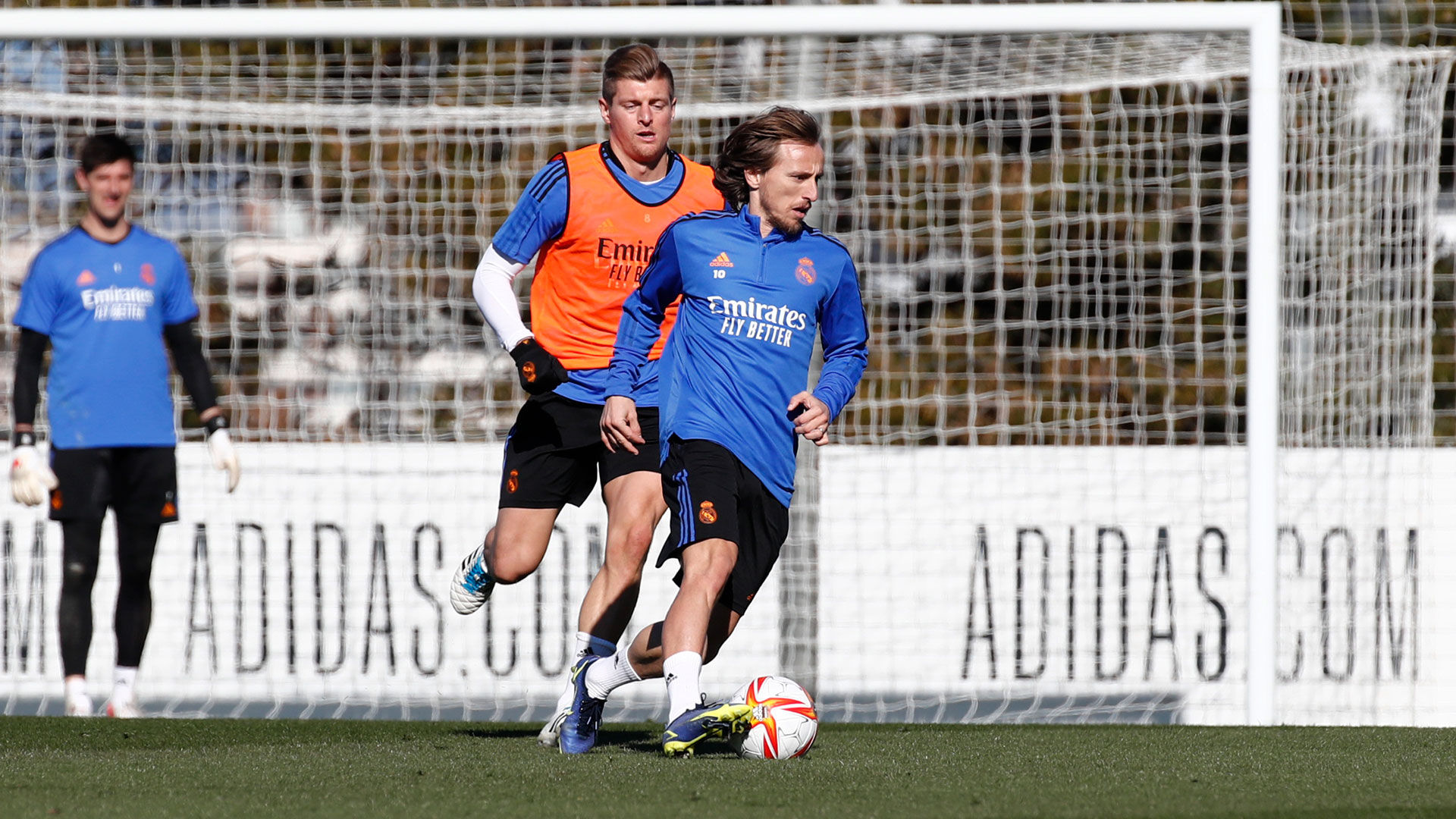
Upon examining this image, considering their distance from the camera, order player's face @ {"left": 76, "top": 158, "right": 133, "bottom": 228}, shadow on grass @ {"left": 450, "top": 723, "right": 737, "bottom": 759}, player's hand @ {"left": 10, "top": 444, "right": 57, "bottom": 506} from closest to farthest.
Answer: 1. shadow on grass @ {"left": 450, "top": 723, "right": 737, "bottom": 759}
2. player's hand @ {"left": 10, "top": 444, "right": 57, "bottom": 506}
3. player's face @ {"left": 76, "top": 158, "right": 133, "bottom": 228}

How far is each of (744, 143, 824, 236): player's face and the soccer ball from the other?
121cm

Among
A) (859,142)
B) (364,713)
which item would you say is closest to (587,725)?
(364,713)

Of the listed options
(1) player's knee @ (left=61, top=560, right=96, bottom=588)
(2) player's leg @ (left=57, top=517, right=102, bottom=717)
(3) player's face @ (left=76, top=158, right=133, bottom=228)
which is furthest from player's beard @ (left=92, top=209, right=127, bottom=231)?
(1) player's knee @ (left=61, top=560, right=96, bottom=588)

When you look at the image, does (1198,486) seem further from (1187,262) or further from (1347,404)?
(1187,262)

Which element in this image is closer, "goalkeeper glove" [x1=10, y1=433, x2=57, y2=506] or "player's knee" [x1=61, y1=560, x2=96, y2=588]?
"goalkeeper glove" [x1=10, y1=433, x2=57, y2=506]

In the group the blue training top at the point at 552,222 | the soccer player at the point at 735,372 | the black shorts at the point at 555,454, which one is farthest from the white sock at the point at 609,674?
the blue training top at the point at 552,222

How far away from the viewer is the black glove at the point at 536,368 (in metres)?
4.30

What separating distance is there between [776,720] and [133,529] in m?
3.22

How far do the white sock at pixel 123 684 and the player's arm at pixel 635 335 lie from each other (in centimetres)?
279

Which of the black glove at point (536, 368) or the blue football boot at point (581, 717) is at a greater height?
the black glove at point (536, 368)

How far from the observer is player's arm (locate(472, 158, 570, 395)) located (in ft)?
14.8

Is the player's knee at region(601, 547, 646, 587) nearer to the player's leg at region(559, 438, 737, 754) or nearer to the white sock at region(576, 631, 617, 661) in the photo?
the white sock at region(576, 631, 617, 661)

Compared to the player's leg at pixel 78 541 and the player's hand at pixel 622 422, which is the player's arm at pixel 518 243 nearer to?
the player's hand at pixel 622 422

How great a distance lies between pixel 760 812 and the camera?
3.23 m
